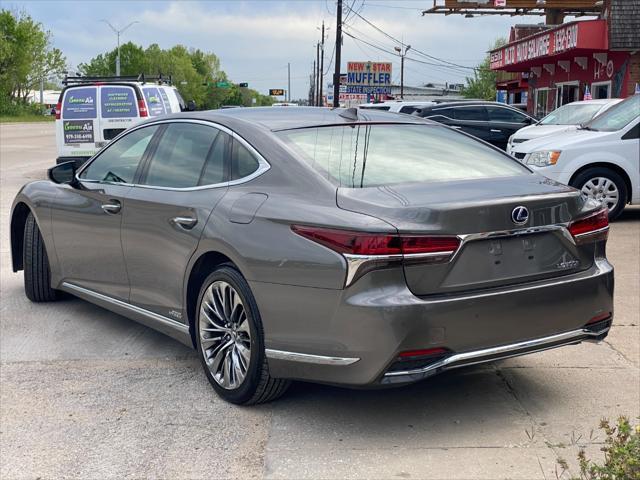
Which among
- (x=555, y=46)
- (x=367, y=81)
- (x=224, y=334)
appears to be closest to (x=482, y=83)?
(x=367, y=81)

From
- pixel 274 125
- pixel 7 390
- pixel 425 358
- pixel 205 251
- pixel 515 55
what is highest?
pixel 515 55

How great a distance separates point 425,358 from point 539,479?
2.40 feet

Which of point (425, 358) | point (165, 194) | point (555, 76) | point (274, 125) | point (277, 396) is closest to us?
point (425, 358)

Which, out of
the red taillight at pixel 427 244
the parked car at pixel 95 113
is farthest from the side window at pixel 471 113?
the red taillight at pixel 427 244

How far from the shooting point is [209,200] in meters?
4.81

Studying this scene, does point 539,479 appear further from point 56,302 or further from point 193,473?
point 56,302

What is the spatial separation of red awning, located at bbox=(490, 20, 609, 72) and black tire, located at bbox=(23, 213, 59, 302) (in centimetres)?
2186

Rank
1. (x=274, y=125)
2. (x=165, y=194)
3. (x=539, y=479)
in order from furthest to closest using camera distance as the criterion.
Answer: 1. (x=165, y=194)
2. (x=274, y=125)
3. (x=539, y=479)

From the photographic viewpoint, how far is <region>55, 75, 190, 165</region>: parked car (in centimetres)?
1708

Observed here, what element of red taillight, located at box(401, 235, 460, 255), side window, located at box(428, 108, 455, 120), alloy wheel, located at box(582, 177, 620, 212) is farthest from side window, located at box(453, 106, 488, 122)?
red taillight, located at box(401, 235, 460, 255)

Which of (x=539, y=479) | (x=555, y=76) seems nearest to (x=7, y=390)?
(x=539, y=479)

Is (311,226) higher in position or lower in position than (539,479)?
higher

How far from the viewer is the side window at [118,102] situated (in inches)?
673

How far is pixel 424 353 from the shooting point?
12.9ft
